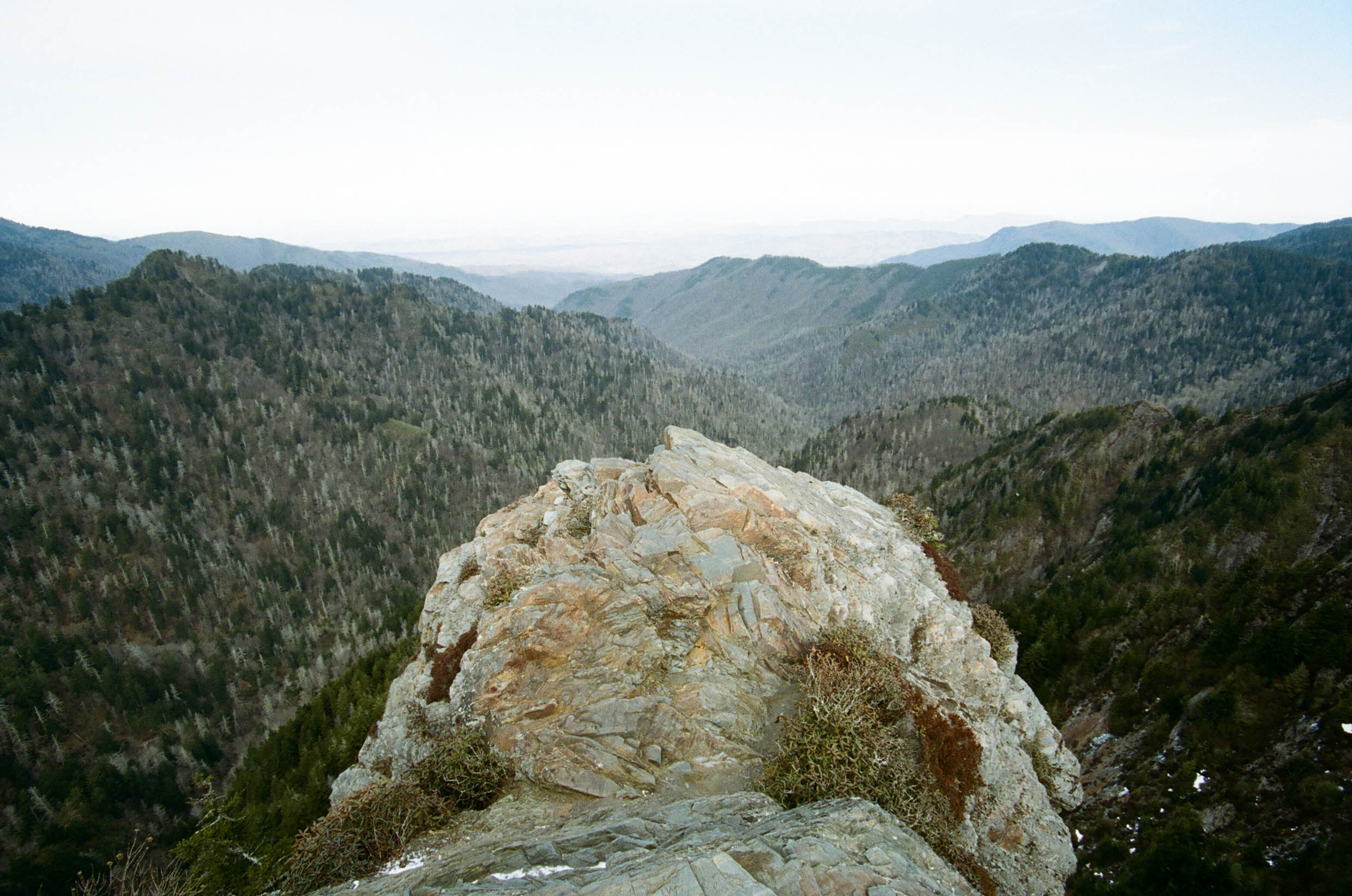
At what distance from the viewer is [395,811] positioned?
15.4 metres

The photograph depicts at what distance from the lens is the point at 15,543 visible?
137m

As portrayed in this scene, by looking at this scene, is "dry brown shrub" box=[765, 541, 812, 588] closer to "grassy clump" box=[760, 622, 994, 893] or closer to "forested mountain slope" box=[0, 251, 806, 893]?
"grassy clump" box=[760, 622, 994, 893]

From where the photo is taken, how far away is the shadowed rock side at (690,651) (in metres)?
17.6

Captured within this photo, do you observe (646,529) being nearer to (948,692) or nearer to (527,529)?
(527,529)

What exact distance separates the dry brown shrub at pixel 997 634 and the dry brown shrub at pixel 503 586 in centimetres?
1936

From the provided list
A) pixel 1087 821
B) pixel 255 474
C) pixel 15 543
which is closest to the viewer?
pixel 1087 821

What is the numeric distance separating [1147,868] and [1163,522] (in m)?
Result: 78.7

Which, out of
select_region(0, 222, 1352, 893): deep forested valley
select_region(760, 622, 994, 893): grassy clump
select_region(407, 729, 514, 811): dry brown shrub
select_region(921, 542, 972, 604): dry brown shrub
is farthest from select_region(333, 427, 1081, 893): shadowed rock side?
select_region(0, 222, 1352, 893): deep forested valley

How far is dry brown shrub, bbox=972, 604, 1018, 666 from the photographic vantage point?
81.9ft

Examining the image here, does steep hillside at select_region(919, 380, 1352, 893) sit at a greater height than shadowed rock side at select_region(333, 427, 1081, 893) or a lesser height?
lesser

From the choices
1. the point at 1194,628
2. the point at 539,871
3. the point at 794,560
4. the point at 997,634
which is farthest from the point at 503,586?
the point at 1194,628

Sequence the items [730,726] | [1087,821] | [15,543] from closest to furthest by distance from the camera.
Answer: [730,726] < [1087,821] < [15,543]

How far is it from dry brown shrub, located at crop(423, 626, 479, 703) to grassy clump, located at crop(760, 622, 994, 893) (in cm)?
1200

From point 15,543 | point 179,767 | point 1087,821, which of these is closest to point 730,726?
point 1087,821
